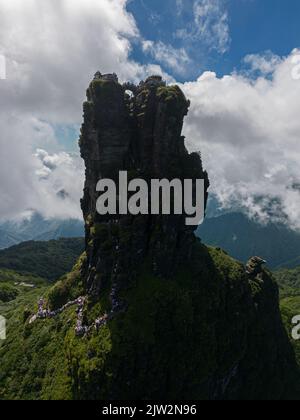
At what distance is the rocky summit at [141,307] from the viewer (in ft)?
254

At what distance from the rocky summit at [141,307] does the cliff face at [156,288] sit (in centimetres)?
23

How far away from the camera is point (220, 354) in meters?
89.2

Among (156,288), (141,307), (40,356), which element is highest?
(156,288)

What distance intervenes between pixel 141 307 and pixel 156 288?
595cm

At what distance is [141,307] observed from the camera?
81.6 m

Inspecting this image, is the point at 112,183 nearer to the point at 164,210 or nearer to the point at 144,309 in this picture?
the point at 164,210

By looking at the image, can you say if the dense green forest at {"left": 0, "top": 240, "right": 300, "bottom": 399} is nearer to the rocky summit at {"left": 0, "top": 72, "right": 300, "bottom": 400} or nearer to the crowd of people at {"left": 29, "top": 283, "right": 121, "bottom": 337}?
the rocky summit at {"left": 0, "top": 72, "right": 300, "bottom": 400}

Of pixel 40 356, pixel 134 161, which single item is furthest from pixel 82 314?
pixel 134 161

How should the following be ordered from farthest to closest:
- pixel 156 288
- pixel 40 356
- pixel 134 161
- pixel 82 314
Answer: pixel 134 161 < pixel 40 356 < pixel 156 288 < pixel 82 314

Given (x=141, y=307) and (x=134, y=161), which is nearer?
(x=141, y=307)

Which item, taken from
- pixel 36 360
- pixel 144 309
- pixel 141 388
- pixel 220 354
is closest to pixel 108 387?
pixel 141 388

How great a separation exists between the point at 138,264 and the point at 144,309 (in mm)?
10933

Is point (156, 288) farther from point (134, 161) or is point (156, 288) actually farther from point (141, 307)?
point (134, 161)

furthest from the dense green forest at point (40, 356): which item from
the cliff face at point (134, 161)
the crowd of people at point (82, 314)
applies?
the cliff face at point (134, 161)
